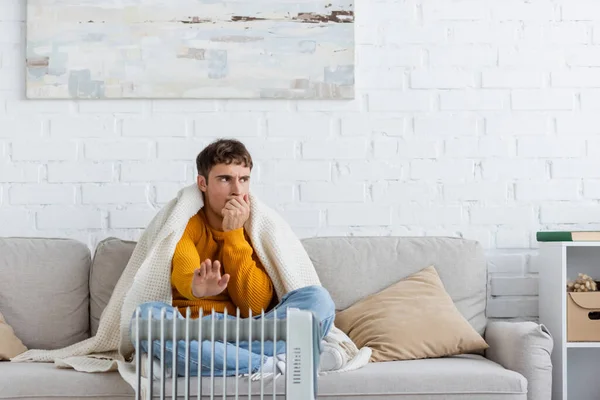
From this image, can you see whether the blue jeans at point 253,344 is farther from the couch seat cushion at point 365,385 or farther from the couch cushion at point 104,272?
the couch cushion at point 104,272

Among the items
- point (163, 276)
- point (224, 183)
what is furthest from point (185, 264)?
point (224, 183)

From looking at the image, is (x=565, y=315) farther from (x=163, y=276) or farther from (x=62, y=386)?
(x=62, y=386)

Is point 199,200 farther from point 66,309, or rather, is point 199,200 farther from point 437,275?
point 437,275

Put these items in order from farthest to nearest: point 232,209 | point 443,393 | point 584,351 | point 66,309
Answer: point 584,351 < point 66,309 < point 232,209 < point 443,393

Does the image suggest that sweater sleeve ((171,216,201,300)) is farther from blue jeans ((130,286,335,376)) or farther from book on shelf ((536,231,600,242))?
book on shelf ((536,231,600,242))

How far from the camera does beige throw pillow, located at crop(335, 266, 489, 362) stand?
2508 mm

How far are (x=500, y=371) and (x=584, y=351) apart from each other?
91cm

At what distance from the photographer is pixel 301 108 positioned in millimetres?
3049

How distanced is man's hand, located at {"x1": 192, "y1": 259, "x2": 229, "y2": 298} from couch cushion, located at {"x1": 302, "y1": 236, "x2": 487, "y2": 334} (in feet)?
2.21

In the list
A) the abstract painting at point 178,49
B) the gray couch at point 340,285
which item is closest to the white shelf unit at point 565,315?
the gray couch at point 340,285

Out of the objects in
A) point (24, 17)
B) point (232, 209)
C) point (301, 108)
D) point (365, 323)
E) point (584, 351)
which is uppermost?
point (24, 17)

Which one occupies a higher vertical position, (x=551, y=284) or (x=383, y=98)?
(x=383, y=98)

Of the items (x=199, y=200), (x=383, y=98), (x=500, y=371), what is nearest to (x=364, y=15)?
(x=383, y=98)

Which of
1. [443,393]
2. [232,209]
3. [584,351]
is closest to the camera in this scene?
[443,393]
